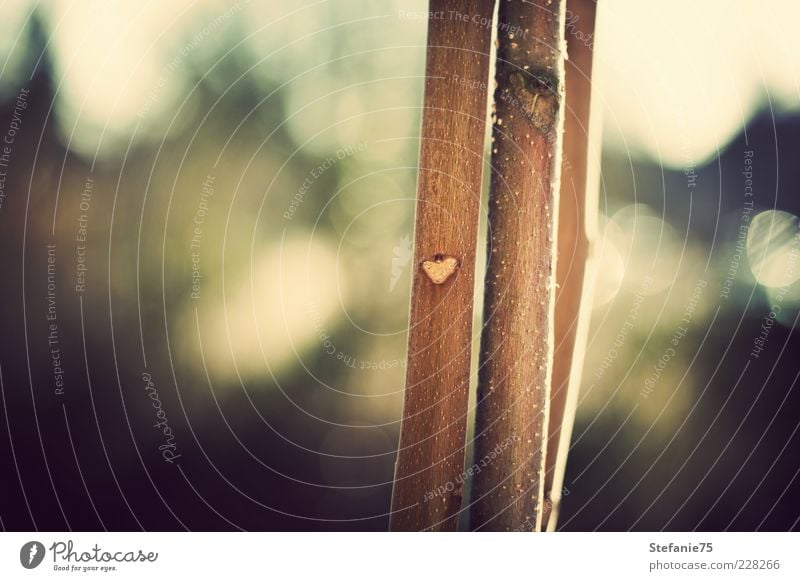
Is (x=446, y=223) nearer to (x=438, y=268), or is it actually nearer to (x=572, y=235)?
(x=438, y=268)

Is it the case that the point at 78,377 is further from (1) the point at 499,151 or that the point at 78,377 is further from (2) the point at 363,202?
(1) the point at 499,151

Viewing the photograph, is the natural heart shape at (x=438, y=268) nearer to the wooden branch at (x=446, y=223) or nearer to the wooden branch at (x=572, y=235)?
the wooden branch at (x=446, y=223)

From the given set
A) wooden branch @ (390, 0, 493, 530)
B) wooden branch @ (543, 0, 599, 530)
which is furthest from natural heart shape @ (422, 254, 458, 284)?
wooden branch @ (543, 0, 599, 530)

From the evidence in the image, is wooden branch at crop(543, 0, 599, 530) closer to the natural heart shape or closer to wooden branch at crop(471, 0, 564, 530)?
wooden branch at crop(471, 0, 564, 530)

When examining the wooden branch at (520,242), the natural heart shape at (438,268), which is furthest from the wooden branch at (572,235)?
the natural heart shape at (438,268)

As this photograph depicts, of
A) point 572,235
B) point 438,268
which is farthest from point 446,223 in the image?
point 572,235

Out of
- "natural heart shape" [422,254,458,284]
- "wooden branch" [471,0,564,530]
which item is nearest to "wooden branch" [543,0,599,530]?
"wooden branch" [471,0,564,530]
